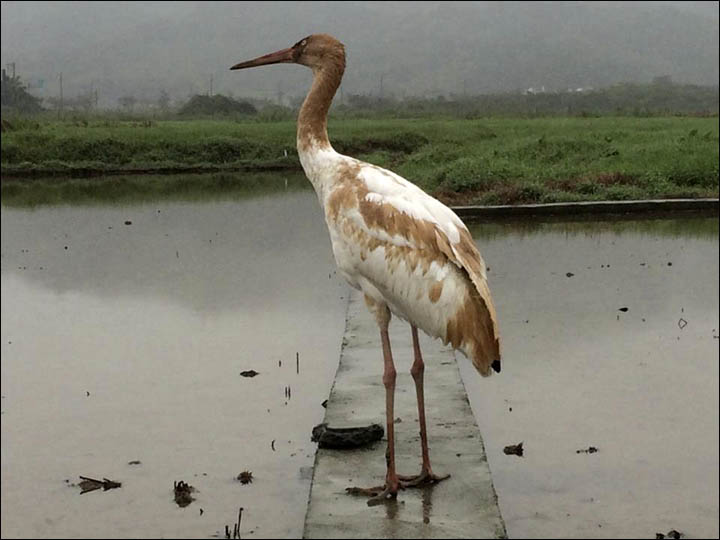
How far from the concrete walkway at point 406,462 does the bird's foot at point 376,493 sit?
0.15 ft

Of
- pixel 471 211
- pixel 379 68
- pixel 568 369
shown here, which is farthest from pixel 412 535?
pixel 379 68

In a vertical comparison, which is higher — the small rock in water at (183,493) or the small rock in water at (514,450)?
the small rock in water at (514,450)

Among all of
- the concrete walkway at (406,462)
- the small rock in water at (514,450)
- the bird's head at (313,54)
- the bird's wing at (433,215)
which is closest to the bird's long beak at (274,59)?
the bird's head at (313,54)

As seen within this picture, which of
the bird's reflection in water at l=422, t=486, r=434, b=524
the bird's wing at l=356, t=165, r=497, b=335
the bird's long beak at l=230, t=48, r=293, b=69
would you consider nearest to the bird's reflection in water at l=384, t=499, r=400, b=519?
the bird's reflection in water at l=422, t=486, r=434, b=524

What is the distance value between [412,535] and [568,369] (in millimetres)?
4014

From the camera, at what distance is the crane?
6.00 metres

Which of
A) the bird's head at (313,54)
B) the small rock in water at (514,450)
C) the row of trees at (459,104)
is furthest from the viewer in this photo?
the row of trees at (459,104)

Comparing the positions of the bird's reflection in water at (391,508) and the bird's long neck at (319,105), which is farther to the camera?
the bird's long neck at (319,105)

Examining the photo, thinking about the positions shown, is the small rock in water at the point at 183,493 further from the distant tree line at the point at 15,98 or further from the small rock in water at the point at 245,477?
the distant tree line at the point at 15,98

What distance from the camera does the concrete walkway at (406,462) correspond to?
19.1 ft

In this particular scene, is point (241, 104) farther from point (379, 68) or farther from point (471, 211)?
point (379, 68)

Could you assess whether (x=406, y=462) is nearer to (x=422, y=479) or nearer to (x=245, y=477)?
(x=422, y=479)

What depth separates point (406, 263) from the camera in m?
6.15

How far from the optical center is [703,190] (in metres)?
20.5
